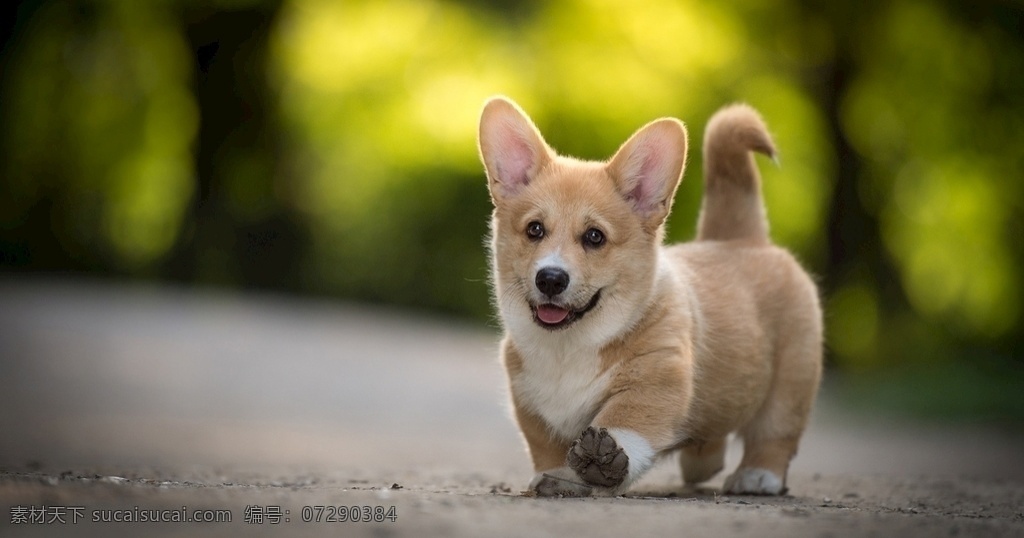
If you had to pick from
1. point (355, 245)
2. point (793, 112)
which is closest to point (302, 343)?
point (355, 245)

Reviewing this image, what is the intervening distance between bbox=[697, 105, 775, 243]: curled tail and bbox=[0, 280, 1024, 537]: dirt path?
129cm

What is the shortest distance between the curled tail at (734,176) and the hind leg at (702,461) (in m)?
1.03

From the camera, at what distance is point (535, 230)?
4.59 metres

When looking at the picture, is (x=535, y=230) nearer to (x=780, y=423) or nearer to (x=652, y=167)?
(x=652, y=167)

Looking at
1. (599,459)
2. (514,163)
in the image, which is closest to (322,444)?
(514,163)

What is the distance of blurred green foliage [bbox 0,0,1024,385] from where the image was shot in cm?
1515

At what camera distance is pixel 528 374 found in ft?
15.2

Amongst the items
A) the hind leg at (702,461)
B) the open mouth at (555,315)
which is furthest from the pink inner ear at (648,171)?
the hind leg at (702,461)

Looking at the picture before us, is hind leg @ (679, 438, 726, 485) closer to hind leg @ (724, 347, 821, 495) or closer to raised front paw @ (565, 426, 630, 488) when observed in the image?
hind leg @ (724, 347, 821, 495)

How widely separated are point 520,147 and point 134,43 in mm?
15342

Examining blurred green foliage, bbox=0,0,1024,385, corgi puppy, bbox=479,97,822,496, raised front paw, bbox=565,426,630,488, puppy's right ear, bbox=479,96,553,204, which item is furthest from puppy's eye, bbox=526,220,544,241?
blurred green foliage, bbox=0,0,1024,385

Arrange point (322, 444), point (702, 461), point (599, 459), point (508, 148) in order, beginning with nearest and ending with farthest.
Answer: point (599, 459)
point (508, 148)
point (702, 461)
point (322, 444)

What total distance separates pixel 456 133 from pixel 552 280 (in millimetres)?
15889

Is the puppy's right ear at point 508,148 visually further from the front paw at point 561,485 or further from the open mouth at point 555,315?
the front paw at point 561,485
